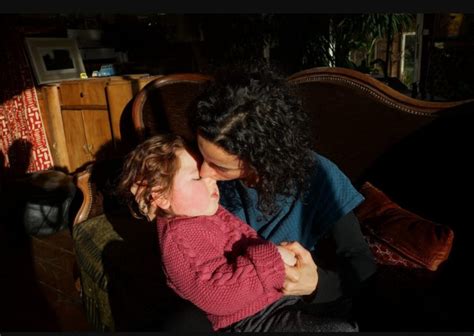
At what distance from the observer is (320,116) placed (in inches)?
75.9

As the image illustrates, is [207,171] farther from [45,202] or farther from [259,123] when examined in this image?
[45,202]

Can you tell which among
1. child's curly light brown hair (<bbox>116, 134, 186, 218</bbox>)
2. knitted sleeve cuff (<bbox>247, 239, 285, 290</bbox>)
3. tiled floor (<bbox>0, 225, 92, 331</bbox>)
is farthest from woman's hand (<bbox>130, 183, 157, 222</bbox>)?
tiled floor (<bbox>0, 225, 92, 331</bbox>)

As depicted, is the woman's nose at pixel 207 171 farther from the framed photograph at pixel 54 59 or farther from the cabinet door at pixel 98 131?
the framed photograph at pixel 54 59

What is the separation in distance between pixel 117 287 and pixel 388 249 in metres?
1.17

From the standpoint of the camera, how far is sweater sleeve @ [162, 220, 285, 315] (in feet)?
3.55

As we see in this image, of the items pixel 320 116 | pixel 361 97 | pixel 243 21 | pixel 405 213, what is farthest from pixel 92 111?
pixel 405 213

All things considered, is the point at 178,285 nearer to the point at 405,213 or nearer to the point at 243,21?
the point at 405,213

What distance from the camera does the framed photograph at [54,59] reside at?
11.9 ft

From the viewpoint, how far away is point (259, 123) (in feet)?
3.47

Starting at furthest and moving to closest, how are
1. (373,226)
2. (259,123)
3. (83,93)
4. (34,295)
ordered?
(83,93) < (34,295) < (373,226) < (259,123)

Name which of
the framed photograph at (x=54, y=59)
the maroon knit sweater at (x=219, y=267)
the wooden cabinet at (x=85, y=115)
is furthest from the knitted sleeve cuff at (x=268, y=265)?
the framed photograph at (x=54, y=59)

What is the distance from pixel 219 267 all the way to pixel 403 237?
663mm

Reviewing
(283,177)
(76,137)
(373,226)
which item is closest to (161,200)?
(283,177)

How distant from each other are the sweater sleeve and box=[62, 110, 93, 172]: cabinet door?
8.79 feet
